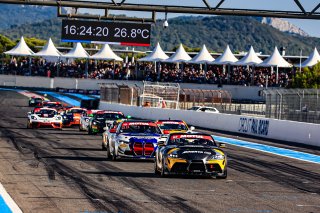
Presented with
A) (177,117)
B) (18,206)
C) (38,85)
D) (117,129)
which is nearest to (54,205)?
(18,206)

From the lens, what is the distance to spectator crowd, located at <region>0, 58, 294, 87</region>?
285 ft

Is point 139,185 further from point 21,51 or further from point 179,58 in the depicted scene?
point 21,51

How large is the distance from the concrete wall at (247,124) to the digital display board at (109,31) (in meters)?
7.30

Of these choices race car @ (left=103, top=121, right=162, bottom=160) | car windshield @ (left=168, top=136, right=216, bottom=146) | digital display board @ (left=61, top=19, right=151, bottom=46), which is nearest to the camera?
car windshield @ (left=168, top=136, right=216, bottom=146)

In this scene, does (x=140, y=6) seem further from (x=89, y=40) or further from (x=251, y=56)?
(x=251, y=56)

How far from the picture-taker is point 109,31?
Result: 3559 centimetres

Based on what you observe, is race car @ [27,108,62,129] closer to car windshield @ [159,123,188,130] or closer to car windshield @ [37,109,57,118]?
car windshield @ [37,109,57,118]

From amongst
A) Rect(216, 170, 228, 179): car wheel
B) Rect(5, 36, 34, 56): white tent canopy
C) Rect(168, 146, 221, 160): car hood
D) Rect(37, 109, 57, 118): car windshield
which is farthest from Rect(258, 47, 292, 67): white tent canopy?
Rect(168, 146, 221, 160): car hood

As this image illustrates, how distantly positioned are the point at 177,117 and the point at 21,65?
50.7 m

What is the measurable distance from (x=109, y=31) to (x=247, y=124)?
1048 centimetres

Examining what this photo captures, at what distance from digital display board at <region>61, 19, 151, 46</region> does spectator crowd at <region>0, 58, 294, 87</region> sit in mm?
47017

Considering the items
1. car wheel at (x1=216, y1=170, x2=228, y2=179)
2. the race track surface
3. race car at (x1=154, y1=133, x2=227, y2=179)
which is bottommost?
the race track surface

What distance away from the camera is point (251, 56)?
8638cm

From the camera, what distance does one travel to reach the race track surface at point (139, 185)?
46.2 ft
